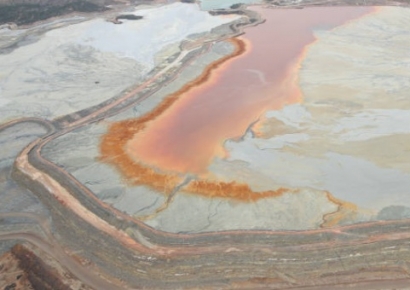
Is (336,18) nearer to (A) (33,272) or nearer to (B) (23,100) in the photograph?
(B) (23,100)

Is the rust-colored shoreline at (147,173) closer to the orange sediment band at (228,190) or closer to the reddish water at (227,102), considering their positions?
the orange sediment band at (228,190)

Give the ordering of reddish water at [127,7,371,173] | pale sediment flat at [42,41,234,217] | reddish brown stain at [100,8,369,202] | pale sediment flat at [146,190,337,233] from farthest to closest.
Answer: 1. reddish water at [127,7,371,173]
2. reddish brown stain at [100,8,369,202]
3. pale sediment flat at [42,41,234,217]
4. pale sediment flat at [146,190,337,233]

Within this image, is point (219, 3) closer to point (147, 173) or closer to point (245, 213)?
Result: point (147, 173)

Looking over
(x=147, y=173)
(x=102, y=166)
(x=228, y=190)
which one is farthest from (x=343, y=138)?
(x=102, y=166)

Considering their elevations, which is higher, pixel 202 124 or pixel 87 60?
pixel 87 60

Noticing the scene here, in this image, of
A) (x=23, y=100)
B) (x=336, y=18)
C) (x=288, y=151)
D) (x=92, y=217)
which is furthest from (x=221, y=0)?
(x=92, y=217)

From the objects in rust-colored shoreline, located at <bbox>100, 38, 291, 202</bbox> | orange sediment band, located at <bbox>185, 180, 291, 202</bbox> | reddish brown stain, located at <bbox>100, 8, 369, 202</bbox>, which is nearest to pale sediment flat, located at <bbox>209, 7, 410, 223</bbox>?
orange sediment band, located at <bbox>185, 180, 291, 202</bbox>

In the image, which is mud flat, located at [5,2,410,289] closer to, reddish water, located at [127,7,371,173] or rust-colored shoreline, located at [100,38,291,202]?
rust-colored shoreline, located at [100,38,291,202]
